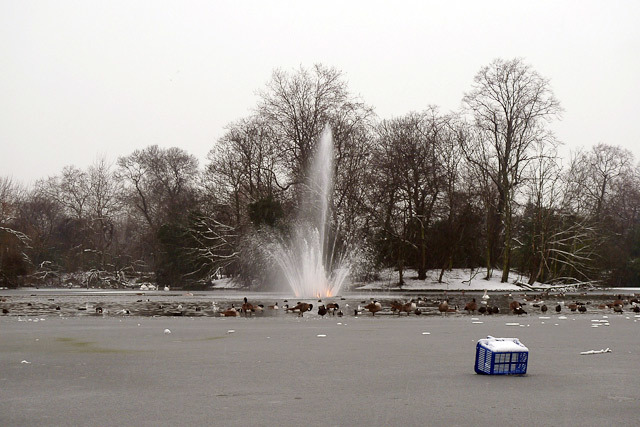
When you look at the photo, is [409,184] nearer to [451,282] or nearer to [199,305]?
[451,282]

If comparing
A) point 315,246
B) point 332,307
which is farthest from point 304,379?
point 315,246

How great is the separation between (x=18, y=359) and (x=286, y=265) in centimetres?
3468

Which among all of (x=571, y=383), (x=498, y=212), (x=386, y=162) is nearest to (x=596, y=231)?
(x=498, y=212)

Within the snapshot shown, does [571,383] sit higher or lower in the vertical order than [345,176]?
lower

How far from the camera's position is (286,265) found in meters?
44.8

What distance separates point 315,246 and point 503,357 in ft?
112

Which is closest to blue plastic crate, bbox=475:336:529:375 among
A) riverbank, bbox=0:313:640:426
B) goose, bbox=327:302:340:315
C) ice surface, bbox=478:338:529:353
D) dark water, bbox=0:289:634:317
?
ice surface, bbox=478:338:529:353

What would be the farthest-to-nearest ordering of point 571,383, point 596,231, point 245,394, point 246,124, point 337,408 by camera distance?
Answer: 1. point 246,124
2. point 596,231
3. point 571,383
4. point 245,394
5. point 337,408

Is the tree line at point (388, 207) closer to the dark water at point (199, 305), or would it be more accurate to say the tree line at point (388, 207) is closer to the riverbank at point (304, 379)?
the dark water at point (199, 305)

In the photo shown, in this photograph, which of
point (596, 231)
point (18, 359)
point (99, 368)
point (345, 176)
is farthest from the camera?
point (596, 231)

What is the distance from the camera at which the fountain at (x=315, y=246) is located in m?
39.2

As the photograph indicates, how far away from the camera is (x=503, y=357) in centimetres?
871

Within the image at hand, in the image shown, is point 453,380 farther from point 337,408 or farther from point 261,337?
point 261,337

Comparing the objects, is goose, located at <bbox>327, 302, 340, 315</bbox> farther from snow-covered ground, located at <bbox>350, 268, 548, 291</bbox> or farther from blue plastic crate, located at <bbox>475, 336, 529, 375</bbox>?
snow-covered ground, located at <bbox>350, 268, 548, 291</bbox>
